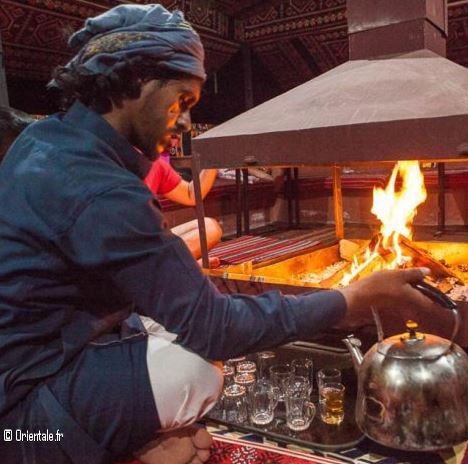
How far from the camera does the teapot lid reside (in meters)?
1.57

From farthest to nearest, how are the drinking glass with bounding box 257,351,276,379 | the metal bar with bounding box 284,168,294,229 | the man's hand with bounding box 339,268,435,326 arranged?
the metal bar with bounding box 284,168,294,229 → the drinking glass with bounding box 257,351,276,379 → the man's hand with bounding box 339,268,435,326

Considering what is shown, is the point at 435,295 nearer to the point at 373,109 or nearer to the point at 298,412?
the point at 298,412

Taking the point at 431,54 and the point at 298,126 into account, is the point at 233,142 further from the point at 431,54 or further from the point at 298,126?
the point at 431,54

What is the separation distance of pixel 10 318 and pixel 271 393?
1020mm

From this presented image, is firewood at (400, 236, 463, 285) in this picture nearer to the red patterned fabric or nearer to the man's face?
the red patterned fabric

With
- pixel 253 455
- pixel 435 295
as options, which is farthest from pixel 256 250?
pixel 435 295

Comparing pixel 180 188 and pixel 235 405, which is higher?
pixel 180 188

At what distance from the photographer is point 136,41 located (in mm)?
1289

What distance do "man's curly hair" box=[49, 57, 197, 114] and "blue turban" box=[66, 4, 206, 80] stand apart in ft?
0.04

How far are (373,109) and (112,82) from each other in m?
1.20

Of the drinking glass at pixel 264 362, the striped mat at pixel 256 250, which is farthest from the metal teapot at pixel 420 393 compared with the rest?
the striped mat at pixel 256 250

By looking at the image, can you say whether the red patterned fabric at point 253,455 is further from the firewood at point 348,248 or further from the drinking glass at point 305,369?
the firewood at point 348,248

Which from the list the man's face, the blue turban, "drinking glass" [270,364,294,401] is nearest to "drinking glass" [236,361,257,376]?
"drinking glass" [270,364,294,401]

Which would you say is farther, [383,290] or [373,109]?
[373,109]
